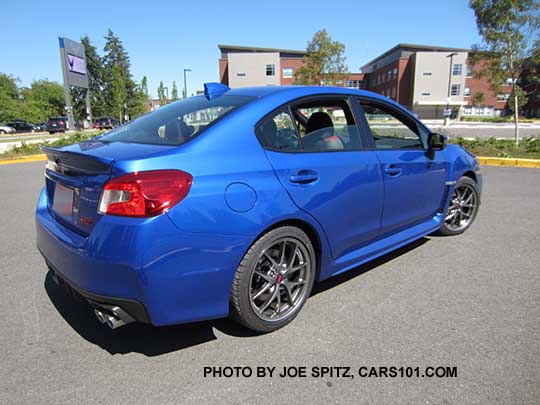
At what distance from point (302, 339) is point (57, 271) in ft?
5.28

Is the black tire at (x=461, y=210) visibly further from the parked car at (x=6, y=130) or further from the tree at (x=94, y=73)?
the tree at (x=94, y=73)

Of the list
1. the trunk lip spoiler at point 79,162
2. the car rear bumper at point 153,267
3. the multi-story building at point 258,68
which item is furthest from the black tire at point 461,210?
the multi-story building at point 258,68

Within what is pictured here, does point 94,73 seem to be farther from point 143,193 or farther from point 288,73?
point 143,193

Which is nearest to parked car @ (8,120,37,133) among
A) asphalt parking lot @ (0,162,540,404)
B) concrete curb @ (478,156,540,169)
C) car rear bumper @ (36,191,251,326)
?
concrete curb @ (478,156,540,169)

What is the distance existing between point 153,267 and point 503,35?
1388cm

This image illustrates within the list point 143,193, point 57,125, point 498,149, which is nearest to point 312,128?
point 143,193

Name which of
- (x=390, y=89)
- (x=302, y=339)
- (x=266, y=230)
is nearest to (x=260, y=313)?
(x=302, y=339)

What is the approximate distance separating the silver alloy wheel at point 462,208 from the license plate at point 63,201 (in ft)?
12.3

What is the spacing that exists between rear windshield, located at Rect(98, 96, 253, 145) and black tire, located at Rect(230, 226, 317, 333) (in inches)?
32.4

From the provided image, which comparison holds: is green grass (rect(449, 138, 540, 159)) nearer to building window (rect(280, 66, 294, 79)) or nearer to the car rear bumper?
the car rear bumper

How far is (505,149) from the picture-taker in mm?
12078

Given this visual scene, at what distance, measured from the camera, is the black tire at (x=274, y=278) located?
2287 millimetres

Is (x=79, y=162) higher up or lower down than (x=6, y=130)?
lower down

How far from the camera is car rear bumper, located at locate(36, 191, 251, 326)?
6.22 ft
